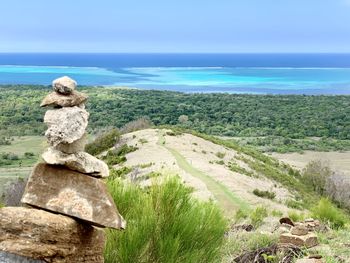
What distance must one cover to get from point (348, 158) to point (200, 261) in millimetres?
49223

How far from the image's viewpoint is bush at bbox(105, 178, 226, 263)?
21.2ft

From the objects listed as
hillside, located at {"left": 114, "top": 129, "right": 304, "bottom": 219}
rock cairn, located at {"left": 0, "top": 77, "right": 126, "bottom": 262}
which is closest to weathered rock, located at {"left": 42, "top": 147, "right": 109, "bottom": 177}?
rock cairn, located at {"left": 0, "top": 77, "right": 126, "bottom": 262}

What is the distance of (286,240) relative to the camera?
30.7ft

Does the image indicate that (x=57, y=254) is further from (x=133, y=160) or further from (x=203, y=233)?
(x=133, y=160)

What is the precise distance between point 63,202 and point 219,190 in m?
19.2

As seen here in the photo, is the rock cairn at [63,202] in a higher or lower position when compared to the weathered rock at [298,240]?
higher

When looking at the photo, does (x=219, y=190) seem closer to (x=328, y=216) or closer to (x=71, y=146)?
(x=328, y=216)

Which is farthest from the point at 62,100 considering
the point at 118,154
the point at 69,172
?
the point at 118,154

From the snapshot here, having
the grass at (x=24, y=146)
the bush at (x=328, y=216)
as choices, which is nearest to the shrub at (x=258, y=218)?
the bush at (x=328, y=216)

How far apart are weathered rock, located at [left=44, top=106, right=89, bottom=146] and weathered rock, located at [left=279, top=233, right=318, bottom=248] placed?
4617 millimetres

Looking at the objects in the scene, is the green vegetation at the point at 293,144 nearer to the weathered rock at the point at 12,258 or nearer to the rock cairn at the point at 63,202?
the rock cairn at the point at 63,202

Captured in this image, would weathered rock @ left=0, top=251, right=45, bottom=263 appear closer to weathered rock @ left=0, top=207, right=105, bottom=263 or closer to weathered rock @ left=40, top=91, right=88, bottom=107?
weathered rock @ left=0, top=207, right=105, bottom=263

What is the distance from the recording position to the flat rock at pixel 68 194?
19.4 feet

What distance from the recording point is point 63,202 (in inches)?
233
